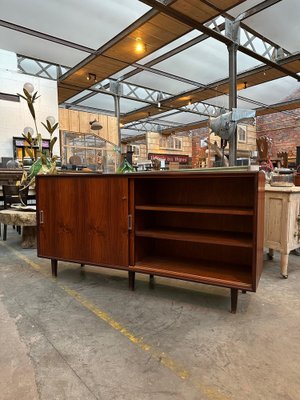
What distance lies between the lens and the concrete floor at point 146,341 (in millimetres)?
1290

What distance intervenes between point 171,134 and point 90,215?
1463cm

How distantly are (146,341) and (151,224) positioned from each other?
3.75 feet

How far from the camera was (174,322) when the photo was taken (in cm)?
188

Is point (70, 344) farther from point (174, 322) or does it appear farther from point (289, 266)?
point (289, 266)

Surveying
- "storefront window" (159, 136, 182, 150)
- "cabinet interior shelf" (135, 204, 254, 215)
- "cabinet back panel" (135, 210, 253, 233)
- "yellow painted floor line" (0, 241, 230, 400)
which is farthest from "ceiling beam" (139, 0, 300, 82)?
"storefront window" (159, 136, 182, 150)

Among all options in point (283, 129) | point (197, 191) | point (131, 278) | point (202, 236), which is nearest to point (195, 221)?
point (197, 191)

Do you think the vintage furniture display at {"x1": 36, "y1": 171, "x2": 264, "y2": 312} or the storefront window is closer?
the vintage furniture display at {"x1": 36, "y1": 171, "x2": 264, "y2": 312}

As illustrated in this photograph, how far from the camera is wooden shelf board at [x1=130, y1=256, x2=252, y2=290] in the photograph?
6.40ft

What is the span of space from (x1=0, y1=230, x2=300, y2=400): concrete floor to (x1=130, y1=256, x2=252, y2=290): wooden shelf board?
24cm

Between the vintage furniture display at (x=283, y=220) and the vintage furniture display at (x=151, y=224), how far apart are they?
0.54 metres

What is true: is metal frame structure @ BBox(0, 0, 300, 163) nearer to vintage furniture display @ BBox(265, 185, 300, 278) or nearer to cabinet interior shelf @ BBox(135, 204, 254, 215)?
vintage furniture display @ BBox(265, 185, 300, 278)

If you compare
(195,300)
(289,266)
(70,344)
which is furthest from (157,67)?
→ (70,344)

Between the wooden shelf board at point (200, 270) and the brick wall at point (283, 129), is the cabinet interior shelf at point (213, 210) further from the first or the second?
the brick wall at point (283, 129)

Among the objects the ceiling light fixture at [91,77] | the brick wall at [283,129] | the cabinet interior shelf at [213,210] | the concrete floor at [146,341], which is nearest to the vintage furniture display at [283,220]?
the concrete floor at [146,341]
